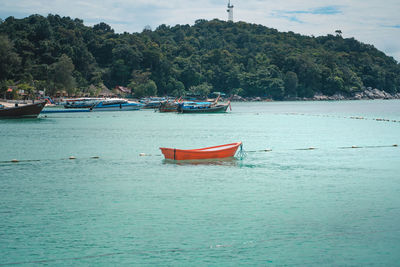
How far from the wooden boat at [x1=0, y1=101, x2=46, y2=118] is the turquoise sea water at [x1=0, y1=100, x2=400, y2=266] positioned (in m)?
32.9

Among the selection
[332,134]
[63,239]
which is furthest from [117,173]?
[332,134]

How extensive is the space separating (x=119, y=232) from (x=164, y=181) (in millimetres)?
6931

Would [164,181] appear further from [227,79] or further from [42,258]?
[227,79]

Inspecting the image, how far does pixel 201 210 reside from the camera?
50.1 ft

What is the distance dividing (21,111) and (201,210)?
50062 millimetres

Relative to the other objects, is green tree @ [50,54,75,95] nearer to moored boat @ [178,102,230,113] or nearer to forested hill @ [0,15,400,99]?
forested hill @ [0,15,400,99]

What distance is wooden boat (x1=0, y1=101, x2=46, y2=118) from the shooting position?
59.1m

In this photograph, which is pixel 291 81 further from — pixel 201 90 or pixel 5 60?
pixel 5 60

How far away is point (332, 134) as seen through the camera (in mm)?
42844

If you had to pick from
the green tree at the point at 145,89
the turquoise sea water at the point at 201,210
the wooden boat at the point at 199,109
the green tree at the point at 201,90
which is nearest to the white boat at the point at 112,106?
the wooden boat at the point at 199,109

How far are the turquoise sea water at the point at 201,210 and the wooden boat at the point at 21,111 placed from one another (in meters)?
32.9

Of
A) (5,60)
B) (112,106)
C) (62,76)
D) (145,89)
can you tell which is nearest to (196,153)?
(112,106)

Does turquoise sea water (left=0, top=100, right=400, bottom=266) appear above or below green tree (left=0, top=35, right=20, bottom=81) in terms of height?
below

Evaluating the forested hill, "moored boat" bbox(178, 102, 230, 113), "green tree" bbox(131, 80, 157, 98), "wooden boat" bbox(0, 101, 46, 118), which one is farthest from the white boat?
"green tree" bbox(131, 80, 157, 98)
